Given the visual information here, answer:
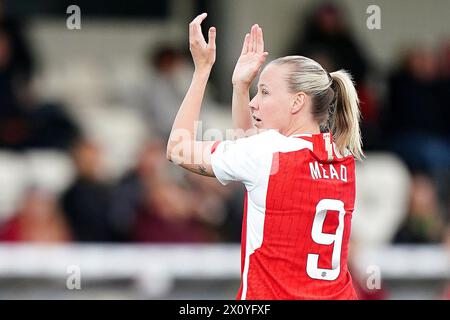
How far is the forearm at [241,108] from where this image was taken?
525 centimetres

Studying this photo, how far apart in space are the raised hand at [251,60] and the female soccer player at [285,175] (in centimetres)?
12

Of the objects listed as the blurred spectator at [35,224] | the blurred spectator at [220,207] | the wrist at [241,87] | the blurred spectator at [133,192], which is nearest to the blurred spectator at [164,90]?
the blurred spectator at [220,207]

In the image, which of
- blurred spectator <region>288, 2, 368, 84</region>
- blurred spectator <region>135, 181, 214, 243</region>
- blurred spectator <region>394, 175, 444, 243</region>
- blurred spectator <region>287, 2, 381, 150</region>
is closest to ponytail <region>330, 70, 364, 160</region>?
blurred spectator <region>135, 181, 214, 243</region>

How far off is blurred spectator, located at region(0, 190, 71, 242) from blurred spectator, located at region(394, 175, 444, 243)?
310 cm

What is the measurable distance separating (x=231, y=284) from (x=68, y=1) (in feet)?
16.6

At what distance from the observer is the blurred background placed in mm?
10328

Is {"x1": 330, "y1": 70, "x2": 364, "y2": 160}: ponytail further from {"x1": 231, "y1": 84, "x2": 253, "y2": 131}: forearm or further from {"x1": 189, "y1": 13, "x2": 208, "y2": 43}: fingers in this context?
{"x1": 189, "y1": 13, "x2": 208, "y2": 43}: fingers

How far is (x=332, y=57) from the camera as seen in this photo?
40.8 feet

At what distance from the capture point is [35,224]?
34.8 ft

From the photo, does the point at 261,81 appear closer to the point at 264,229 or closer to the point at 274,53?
the point at 264,229

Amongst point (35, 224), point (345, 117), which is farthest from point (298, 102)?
point (35, 224)

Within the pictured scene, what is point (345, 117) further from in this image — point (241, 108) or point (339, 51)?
point (339, 51)

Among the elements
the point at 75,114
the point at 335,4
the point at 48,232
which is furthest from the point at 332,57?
the point at 48,232
